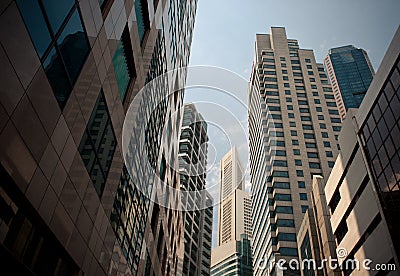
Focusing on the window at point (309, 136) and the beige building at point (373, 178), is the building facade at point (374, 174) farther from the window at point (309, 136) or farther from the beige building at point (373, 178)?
the window at point (309, 136)

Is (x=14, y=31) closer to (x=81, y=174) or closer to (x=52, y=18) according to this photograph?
(x=52, y=18)

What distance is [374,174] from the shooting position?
2350cm

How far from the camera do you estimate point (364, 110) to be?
1017 inches

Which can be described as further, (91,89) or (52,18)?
(91,89)

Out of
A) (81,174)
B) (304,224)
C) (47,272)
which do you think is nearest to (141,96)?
(81,174)

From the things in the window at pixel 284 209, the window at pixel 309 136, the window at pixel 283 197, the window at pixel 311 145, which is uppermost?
the window at pixel 309 136

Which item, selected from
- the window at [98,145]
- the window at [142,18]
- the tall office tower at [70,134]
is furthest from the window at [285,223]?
the window at [98,145]

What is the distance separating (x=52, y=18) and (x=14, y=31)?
6.80 ft

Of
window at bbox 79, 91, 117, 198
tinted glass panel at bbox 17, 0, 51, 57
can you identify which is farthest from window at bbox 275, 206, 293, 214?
tinted glass panel at bbox 17, 0, 51, 57

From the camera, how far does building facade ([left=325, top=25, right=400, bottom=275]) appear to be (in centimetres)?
2081

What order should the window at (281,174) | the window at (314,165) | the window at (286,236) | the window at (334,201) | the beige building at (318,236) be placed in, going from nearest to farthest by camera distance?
the window at (334,201) → the beige building at (318,236) → the window at (286,236) → the window at (281,174) → the window at (314,165)

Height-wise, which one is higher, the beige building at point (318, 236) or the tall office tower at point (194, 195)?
the tall office tower at point (194, 195)

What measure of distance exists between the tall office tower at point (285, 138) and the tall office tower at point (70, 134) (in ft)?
187

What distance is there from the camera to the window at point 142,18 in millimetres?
19398
